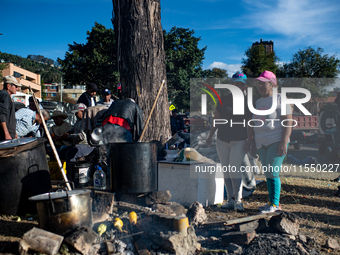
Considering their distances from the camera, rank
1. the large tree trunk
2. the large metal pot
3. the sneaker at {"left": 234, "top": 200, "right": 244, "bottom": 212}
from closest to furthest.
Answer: the large metal pot, the sneaker at {"left": 234, "top": 200, "right": 244, "bottom": 212}, the large tree trunk

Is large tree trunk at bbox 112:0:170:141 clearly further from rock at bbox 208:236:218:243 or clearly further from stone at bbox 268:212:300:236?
stone at bbox 268:212:300:236

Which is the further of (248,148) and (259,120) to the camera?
(248,148)

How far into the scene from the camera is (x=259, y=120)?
4.21m

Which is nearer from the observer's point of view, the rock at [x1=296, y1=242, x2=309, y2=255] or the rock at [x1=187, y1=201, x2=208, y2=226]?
the rock at [x1=296, y1=242, x2=309, y2=255]

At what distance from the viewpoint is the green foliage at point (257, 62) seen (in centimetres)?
3100

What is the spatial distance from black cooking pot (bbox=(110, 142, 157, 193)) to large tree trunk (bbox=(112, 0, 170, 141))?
194 centimetres

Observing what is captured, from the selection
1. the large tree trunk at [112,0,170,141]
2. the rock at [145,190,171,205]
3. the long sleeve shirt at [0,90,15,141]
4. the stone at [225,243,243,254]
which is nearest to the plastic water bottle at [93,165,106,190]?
the rock at [145,190,171,205]

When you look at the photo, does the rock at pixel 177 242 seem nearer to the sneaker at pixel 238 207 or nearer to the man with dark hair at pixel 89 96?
the sneaker at pixel 238 207

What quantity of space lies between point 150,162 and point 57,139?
10.8 feet

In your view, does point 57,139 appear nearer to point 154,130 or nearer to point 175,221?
point 154,130

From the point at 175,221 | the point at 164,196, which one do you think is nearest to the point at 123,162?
the point at 164,196

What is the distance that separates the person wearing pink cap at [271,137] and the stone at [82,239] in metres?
2.38

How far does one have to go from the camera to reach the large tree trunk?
20.3 ft

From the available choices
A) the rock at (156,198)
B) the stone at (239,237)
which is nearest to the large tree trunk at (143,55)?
the rock at (156,198)
